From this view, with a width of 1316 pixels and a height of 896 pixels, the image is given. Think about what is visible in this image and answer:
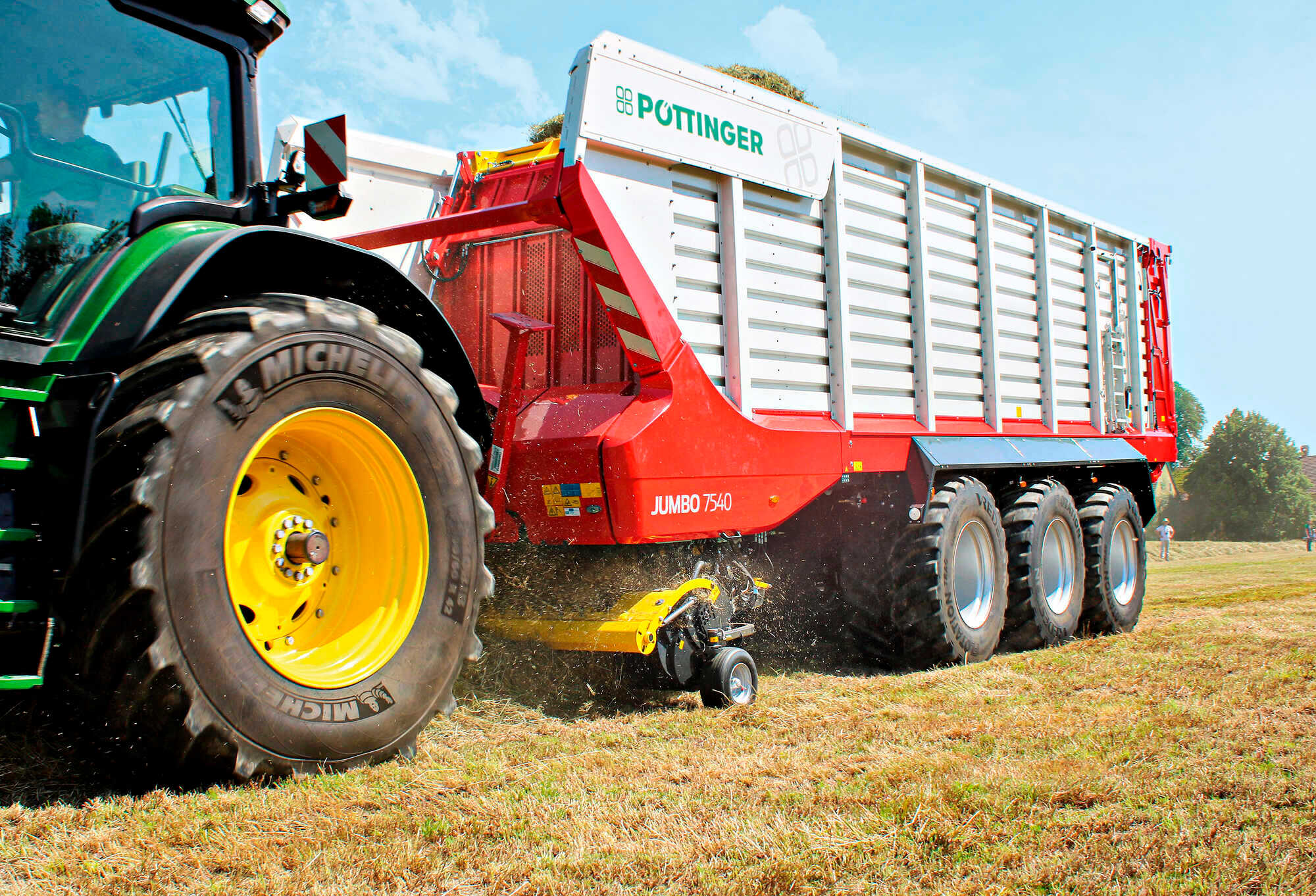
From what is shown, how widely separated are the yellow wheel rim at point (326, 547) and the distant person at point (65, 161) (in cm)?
81

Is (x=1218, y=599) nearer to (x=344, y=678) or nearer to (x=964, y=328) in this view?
(x=964, y=328)

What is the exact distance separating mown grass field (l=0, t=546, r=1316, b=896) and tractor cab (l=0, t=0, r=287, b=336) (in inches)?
50.9

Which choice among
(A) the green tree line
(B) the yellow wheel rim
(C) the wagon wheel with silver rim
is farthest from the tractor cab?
(A) the green tree line

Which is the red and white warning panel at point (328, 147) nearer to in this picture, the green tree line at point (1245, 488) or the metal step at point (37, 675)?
the metal step at point (37, 675)

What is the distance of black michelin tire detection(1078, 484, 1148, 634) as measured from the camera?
24.6 feet

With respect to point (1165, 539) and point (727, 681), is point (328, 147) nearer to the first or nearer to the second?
point (727, 681)

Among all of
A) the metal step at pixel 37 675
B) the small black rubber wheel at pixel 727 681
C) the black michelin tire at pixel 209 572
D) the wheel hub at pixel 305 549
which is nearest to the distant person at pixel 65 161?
the black michelin tire at pixel 209 572

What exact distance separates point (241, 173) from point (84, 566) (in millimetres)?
1415

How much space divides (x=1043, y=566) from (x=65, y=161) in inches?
244

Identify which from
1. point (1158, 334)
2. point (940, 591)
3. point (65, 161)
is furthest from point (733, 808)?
point (1158, 334)

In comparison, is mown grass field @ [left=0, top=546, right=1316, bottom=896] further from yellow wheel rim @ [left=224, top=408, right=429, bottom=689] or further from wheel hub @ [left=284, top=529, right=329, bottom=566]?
wheel hub @ [left=284, top=529, right=329, bottom=566]

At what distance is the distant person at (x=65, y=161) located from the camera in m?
2.67

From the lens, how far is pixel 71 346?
2.44 metres

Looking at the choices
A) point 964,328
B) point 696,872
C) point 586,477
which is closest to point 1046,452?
point 964,328
